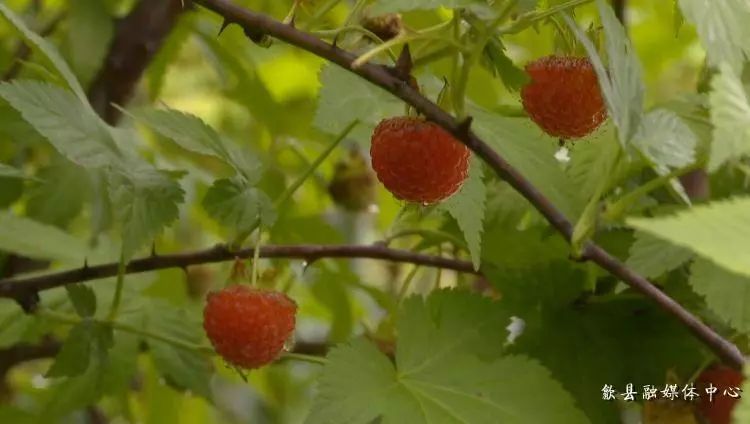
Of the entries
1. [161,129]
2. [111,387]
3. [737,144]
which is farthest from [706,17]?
[111,387]

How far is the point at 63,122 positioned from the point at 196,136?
0.30 feet

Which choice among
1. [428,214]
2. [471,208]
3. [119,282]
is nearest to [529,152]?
[471,208]

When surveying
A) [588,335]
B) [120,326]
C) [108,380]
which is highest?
[588,335]

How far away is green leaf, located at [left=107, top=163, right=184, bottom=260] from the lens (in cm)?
67

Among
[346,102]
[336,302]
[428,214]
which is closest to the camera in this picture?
[346,102]

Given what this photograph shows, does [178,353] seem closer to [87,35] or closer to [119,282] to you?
[119,282]

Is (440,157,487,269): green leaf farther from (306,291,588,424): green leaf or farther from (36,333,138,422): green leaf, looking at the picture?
(36,333,138,422): green leaf

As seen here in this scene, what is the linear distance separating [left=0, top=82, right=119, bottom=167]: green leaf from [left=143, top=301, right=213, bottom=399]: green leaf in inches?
9.7

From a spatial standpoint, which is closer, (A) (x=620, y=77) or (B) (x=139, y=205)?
(A) (x=620, y=77)

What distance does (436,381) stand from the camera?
703 mm

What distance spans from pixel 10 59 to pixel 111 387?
14.0 inches

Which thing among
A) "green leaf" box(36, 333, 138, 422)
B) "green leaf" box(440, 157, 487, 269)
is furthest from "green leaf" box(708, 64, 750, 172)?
"green leaf" box(36, 333, 138, 422)

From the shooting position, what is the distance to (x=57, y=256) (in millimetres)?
946

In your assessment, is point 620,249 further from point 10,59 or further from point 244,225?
point 10,59
